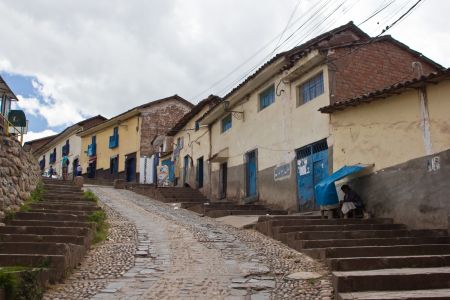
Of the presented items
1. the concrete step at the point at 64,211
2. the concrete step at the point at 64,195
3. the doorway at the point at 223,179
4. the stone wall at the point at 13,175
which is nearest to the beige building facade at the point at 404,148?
the concrete step at the point at 64,211

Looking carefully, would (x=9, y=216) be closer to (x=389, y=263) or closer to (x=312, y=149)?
(x=389, y=263)

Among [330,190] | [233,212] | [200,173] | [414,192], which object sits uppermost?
→ [200,173]

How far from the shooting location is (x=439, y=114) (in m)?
9.52

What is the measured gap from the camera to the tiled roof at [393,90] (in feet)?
30.7

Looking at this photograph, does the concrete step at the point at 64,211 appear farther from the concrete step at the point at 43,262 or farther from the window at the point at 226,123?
the window at the point at 226,123

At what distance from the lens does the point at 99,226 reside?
407 inches

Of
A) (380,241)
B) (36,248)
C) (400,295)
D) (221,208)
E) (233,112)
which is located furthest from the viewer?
(233,112)

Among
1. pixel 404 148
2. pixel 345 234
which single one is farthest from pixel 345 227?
pixel 404 148

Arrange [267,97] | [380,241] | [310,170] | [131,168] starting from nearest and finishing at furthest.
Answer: [380,241], [310,170], [267,97], [131,168]

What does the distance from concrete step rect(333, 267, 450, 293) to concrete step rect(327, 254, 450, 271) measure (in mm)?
824

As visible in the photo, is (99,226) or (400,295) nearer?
(400,295)

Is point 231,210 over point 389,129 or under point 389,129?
under

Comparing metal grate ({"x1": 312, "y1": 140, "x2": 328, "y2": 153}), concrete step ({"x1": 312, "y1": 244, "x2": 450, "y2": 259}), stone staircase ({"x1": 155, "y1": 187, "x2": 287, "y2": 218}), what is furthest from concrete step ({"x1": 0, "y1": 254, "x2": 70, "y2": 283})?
metal grate ({"x1": 312, "y1": 140, "x2": 328, "y2": 153})

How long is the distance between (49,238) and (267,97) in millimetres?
11116
